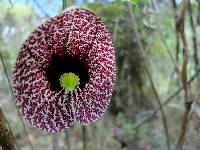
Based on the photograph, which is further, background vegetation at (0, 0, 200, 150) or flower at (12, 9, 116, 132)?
background vegetation at (0, 0, 200, 150)

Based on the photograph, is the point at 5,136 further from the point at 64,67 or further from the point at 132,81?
the point at 132,81

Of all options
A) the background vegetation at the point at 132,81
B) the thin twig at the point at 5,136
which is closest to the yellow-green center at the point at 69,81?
the thin twig at the point at 5,136

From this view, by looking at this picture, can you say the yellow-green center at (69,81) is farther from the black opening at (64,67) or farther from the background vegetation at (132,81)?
the background vegetation at (132,81)

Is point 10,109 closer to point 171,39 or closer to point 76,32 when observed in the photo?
point 171,39

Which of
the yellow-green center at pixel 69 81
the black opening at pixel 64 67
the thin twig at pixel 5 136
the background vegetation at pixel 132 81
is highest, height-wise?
the black opening at pixel 64 67


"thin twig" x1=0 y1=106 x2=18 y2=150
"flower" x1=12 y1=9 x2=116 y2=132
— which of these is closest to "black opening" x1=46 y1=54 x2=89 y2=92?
"flower" x1=12 y1=9 x2=116 y2=132

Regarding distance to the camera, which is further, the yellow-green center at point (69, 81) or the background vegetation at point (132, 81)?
the background vegetation at point (132, 81)

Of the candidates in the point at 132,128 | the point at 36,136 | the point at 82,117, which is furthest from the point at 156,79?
the point at 82,117

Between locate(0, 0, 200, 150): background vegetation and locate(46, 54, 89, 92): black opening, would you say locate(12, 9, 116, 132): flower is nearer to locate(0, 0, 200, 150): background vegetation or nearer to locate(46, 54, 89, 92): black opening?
locate(46, 54, 89, 92): black opening
